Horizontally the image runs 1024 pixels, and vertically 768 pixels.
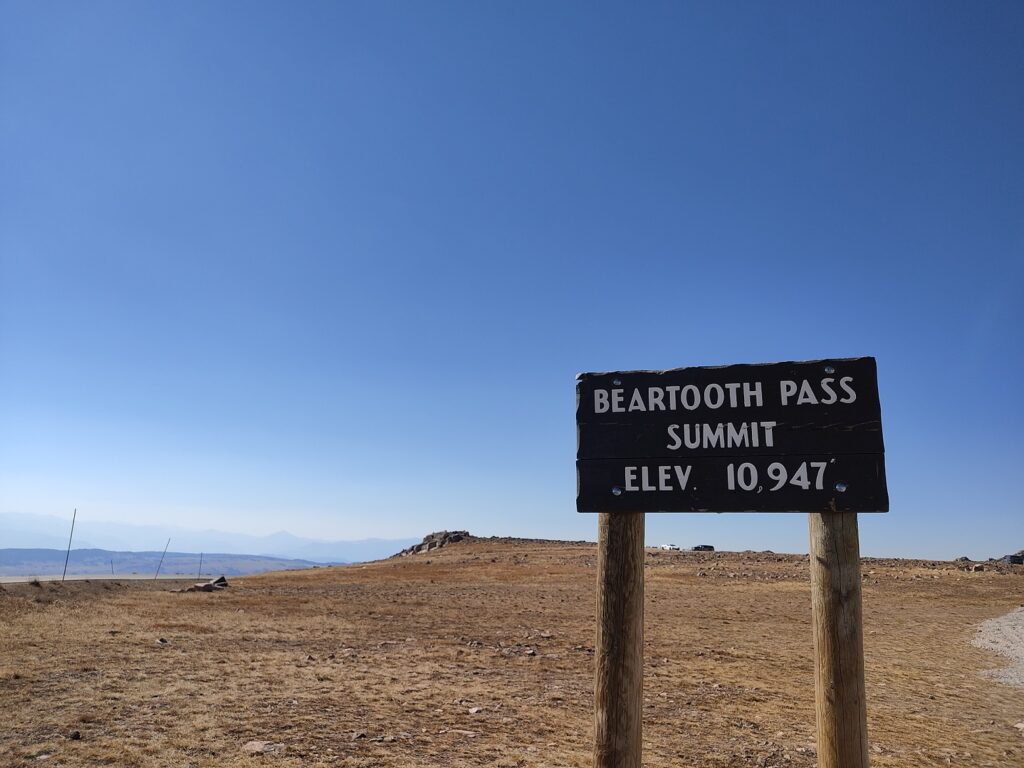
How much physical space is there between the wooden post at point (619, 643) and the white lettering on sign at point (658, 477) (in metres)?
0.22

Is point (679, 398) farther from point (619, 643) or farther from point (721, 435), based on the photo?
point (619, 643)

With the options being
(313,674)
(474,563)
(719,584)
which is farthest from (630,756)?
(474,563)

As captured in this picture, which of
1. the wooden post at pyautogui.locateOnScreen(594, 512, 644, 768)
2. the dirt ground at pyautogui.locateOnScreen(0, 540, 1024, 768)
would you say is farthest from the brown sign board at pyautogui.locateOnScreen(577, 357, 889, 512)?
the dirt ground at pyautogui.locateOnScreen(0, 540, 1024, 768)

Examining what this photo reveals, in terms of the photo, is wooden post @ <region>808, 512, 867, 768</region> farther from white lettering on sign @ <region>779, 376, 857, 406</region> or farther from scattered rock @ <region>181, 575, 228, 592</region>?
scattered rock @ <region>181, 575, 228, 592</region>

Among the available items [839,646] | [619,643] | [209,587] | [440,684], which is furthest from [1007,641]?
[209,587]

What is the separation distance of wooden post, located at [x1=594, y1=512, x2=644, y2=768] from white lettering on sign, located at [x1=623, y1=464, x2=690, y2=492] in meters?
0.22

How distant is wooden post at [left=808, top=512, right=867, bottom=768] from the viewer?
4207 millimetres

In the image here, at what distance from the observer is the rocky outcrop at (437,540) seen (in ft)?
206

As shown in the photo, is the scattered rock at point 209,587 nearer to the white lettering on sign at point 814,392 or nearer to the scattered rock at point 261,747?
the scattered rock at point 261,747

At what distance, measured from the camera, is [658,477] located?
4633 mm

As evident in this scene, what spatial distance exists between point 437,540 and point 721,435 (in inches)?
2447

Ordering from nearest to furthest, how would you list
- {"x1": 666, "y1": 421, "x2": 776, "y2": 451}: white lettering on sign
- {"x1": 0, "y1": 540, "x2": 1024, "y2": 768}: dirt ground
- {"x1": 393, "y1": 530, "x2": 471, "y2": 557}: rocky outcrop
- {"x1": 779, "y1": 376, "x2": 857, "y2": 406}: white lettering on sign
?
{"x1": 779, "y1": 376, "x2": 857, "y2": 406}: white lettering on sign
{"x1": 666, "y1": 421, "x2": 776, "y2": 451}: white lettering on sign
{"x1": 0, "y1": 540, "x2": 1024, "y2": 768}: dirt ground
{"x1": 393, "y1": 530, "x2": 471, "y2": 557}: rocky outcrop

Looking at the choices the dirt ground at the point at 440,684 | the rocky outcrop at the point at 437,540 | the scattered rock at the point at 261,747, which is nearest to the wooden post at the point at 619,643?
the dirt ground at the point at 440,684

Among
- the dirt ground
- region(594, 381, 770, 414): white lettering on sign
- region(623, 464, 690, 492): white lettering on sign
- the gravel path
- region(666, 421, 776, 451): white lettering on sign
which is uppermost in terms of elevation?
region(594, 381, 770, 414): white lettering on sign
